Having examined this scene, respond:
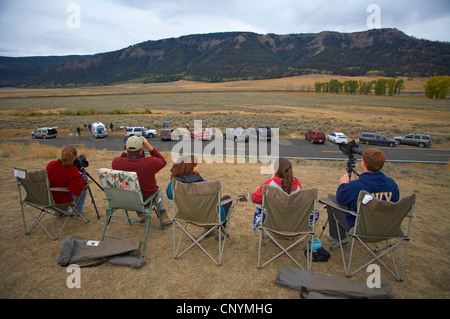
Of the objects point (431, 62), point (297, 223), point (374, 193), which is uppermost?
point (431, 62)

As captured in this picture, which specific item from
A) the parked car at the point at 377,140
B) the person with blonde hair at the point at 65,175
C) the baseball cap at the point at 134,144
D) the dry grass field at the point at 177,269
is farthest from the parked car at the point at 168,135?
the baseball cap at the point at 134,144

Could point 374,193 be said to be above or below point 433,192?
above

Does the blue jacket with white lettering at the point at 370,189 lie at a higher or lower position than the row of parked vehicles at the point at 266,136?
higher

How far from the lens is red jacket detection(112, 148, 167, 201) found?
386 cm

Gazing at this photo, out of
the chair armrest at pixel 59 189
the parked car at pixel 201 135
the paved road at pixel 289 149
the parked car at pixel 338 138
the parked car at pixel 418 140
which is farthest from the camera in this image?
the parked car at pixel 201 135

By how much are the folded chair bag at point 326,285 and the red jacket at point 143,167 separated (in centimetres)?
229

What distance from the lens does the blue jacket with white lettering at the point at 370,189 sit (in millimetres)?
3279

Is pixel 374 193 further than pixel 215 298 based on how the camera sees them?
Yes

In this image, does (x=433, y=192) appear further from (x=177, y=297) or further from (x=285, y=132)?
(x=285, y=132)

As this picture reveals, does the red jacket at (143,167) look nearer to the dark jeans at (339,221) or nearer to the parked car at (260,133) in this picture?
the dark jeans at (339,221)
